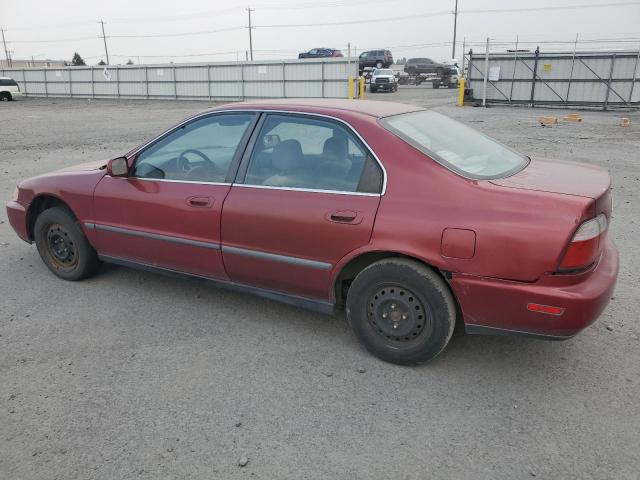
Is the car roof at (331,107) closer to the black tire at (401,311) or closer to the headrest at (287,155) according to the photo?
the headrest at (287,155)

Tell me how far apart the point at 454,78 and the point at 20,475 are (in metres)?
42.3

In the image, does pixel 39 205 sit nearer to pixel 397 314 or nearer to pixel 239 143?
pixel 239 143

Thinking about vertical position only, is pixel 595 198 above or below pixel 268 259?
above

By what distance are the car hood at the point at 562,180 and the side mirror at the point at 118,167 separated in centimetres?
268

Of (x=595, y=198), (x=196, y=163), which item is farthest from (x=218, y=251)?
(x=595, y=198)

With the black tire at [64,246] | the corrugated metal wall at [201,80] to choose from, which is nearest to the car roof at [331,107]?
the black tire at [64,246]

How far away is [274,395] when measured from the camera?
2.97 m

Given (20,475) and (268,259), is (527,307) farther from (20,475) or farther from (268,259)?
(20,475)

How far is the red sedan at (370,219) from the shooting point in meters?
2.77

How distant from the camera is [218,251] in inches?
145

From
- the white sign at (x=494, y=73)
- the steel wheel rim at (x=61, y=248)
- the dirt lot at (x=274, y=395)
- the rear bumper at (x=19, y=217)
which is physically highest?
the white sign at (x=494, y=73)

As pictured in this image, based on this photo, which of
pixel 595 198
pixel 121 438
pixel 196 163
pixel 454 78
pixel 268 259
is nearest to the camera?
pixel 121 438

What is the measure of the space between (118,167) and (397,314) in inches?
93.5

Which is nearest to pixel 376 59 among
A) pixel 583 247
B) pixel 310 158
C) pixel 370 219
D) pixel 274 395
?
pixel 310 158
